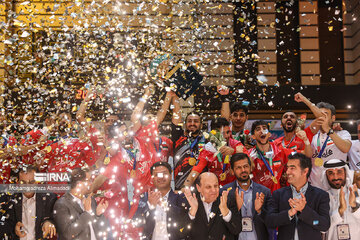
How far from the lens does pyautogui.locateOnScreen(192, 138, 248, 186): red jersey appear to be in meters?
4.81

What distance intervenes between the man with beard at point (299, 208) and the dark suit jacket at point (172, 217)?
0.91 meters

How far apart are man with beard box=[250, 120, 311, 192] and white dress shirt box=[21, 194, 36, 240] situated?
306cm

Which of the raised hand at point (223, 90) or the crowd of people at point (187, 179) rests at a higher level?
the raised hand at point (223, 90)

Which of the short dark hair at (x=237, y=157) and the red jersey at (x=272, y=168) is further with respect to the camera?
the red jersey at (x=272, y=168)

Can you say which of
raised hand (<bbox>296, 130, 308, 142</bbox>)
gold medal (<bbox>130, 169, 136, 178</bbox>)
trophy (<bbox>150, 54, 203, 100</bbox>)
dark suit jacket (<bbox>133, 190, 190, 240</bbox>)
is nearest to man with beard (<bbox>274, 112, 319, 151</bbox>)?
raised hand (<bbox>296, 130, 308, 142</bbox>)

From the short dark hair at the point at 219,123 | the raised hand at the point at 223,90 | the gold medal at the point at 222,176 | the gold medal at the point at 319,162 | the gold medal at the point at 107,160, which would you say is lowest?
the gold medal at the point at 222,176

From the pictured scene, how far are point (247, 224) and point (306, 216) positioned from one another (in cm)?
65

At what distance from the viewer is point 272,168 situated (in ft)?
15.7

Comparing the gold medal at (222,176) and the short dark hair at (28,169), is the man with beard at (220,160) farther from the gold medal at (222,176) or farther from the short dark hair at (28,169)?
the short dark hair at (28,169)

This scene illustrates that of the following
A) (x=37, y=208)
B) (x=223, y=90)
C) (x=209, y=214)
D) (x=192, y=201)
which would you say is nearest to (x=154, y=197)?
(x=192, y=201)

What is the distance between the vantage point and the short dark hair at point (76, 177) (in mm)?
4973

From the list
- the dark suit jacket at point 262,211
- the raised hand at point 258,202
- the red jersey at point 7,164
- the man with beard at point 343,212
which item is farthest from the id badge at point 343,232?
the red jersey at point 7,164

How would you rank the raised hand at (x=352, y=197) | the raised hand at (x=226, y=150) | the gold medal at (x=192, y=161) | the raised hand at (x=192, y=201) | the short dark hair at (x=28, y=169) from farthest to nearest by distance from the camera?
1. the short dark hair at (x=28, y=169)
2. the gold medal at (x=192, y=161)
3. the raised hand at (x=226, y=150)
4. the raised hand at (x=192, y=201)
5. the raised hand at (x=352, y=197)

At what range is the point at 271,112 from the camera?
9.48 m
